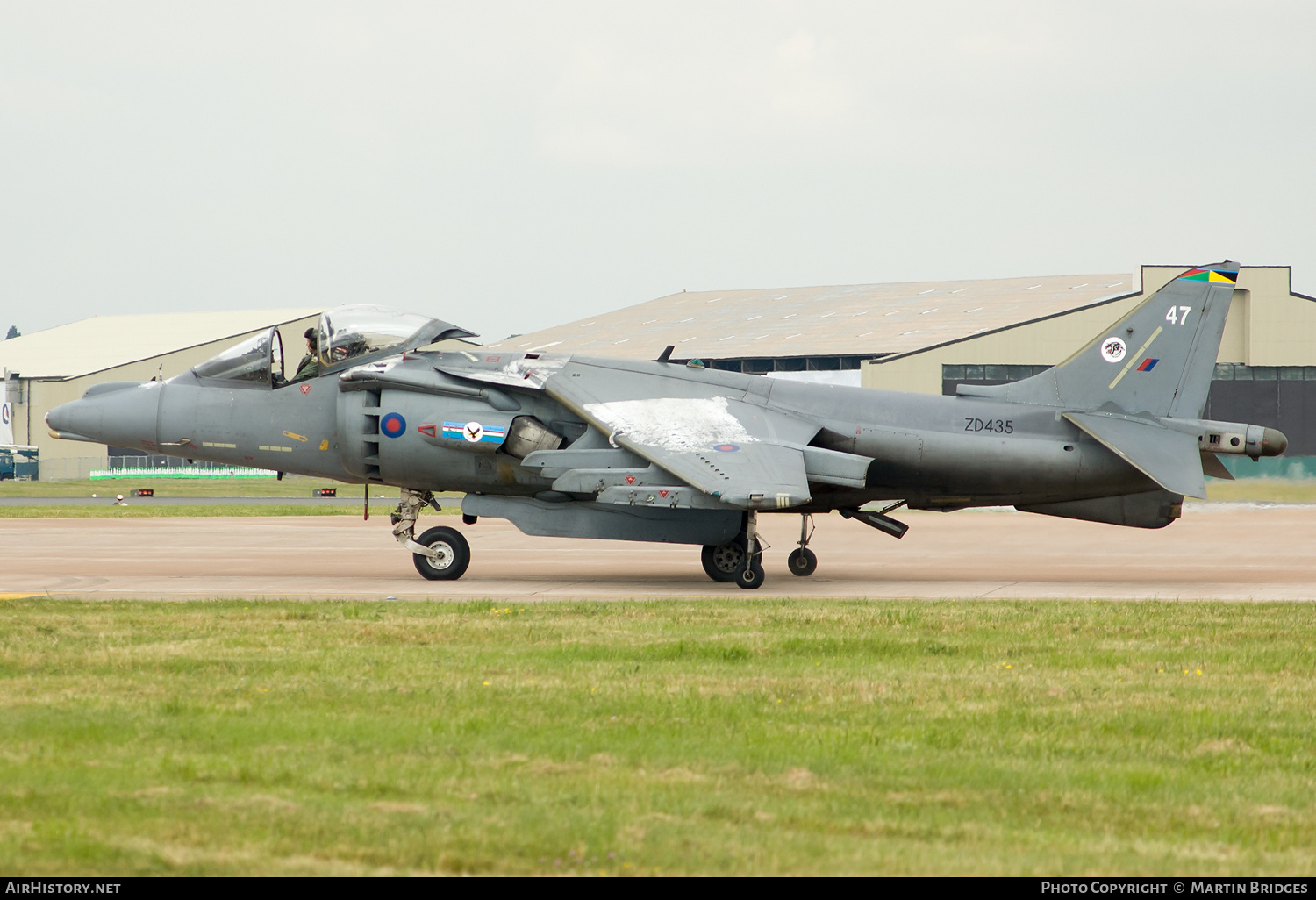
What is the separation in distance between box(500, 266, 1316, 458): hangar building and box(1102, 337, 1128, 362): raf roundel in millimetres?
30946

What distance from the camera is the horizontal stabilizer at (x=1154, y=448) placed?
17.3 meters

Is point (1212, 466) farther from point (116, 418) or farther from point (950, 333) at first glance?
point (950, 333)

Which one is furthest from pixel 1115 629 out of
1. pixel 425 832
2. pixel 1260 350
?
pixel 1260 350

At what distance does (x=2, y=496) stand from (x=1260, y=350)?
168ft

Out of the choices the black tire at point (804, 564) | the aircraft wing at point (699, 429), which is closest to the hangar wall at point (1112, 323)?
the black tire at point (804, 564)

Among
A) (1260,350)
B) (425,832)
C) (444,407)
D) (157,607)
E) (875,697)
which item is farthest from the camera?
(1260,350)

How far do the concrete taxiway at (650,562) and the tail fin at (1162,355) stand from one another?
2.60 meters

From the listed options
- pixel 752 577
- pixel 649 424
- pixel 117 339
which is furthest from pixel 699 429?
pixel 117 339

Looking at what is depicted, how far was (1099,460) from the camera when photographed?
18094 mm

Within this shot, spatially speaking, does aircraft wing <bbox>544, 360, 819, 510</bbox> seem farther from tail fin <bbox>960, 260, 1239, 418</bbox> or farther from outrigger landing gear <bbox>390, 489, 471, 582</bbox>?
tail fin <bbox>960, 260, 1239, 418</bbox>

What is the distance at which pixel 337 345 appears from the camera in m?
18.1

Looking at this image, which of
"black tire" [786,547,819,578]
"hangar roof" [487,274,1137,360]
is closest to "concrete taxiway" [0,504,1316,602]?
"black tire" [786,547,819,578]

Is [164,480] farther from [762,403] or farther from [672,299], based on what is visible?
[762,403]

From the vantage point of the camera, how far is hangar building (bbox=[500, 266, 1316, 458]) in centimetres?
5084
